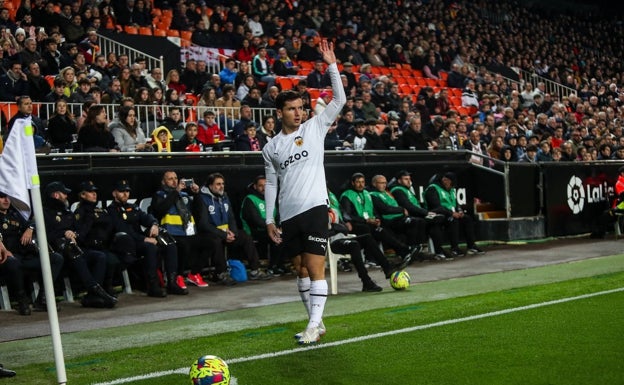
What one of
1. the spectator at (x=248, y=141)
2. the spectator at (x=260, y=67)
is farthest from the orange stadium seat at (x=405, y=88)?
the spectator at (x=248, y=141)

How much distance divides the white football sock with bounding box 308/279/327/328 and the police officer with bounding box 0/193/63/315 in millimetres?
4466

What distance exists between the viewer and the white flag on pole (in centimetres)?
620

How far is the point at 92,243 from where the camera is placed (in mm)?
11945

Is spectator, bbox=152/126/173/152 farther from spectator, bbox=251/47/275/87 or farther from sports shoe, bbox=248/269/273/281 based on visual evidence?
spectator, bbox=251/47/275/87

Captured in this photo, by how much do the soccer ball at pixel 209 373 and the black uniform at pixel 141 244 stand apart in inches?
254

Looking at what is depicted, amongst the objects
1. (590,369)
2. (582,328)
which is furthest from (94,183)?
(590,369)

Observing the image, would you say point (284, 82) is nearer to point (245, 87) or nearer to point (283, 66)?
Answer: point (283, 66)

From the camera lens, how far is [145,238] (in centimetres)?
1232

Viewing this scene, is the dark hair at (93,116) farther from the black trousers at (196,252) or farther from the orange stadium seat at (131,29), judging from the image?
the orange stadium seat at (131,29)

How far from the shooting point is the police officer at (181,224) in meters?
12.9

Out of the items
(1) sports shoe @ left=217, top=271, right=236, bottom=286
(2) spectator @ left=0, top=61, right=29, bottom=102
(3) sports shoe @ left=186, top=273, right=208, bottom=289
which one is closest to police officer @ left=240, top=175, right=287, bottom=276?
(1) sports shoe @ left=217, top=271, right=236, bottom=286

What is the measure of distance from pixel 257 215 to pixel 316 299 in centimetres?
639

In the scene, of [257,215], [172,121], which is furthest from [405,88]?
[257,215]

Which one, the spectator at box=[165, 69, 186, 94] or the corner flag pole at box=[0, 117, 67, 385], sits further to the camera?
the spectator at box=[165, 69, 186, 94]
